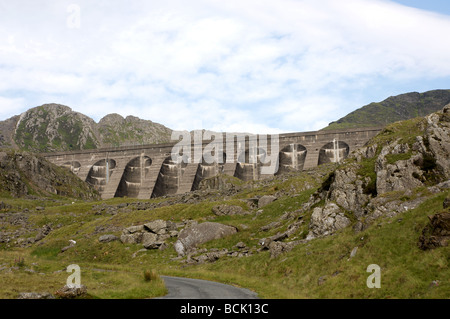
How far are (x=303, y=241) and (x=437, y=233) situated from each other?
12454mm

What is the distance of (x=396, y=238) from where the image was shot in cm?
1927

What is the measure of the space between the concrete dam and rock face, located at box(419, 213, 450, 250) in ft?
212

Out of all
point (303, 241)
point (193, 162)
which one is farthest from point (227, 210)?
point (193, 162)

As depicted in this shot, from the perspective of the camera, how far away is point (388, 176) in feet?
93.5

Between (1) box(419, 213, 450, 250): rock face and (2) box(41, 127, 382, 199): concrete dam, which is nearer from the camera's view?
(1) box(419, 213, 450, 250): rock face

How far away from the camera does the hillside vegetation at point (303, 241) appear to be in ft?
58.9

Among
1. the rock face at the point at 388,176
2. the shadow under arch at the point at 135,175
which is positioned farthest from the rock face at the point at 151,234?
the shadow under arch at the point at 135,175

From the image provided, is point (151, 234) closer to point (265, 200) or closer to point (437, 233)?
point (265, 200)

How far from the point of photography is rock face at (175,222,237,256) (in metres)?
38.0

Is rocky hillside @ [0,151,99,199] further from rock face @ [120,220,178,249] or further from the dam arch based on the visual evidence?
rock face @ [120,220,178,249]

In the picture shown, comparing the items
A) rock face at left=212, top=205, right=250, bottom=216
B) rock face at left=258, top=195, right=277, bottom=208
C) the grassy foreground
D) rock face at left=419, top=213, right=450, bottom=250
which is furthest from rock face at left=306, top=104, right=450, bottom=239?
rock face at left=258, top=195, right=277, bottom=208

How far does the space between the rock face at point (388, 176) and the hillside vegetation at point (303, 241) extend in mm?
76
